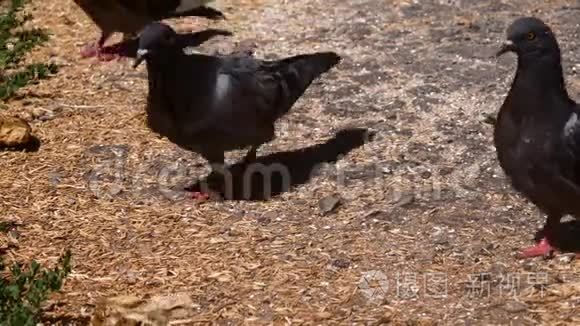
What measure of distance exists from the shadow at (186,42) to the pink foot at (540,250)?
374 cm

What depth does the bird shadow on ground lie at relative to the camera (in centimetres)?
554

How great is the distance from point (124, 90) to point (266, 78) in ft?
5.67

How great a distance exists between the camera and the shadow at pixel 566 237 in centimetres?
475

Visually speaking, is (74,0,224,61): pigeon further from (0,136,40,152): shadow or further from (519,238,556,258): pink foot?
(519,238,556,258): pink foot

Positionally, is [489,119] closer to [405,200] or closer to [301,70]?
[405,200]

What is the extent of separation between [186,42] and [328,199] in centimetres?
264

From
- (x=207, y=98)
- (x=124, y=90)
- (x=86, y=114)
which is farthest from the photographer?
(x=124, y=90)

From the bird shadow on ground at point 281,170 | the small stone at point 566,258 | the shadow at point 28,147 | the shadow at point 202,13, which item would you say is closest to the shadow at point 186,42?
the shadow at point 202,13

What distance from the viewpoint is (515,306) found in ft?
13.7

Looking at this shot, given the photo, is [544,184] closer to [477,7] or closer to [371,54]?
[371,54]

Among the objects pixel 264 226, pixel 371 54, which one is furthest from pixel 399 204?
pixel 371 54

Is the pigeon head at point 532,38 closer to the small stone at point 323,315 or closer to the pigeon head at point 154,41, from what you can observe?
the small stone at point 323,315

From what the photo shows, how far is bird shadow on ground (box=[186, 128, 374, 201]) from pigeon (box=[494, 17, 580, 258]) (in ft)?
5.09

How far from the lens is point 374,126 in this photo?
6.16 m
